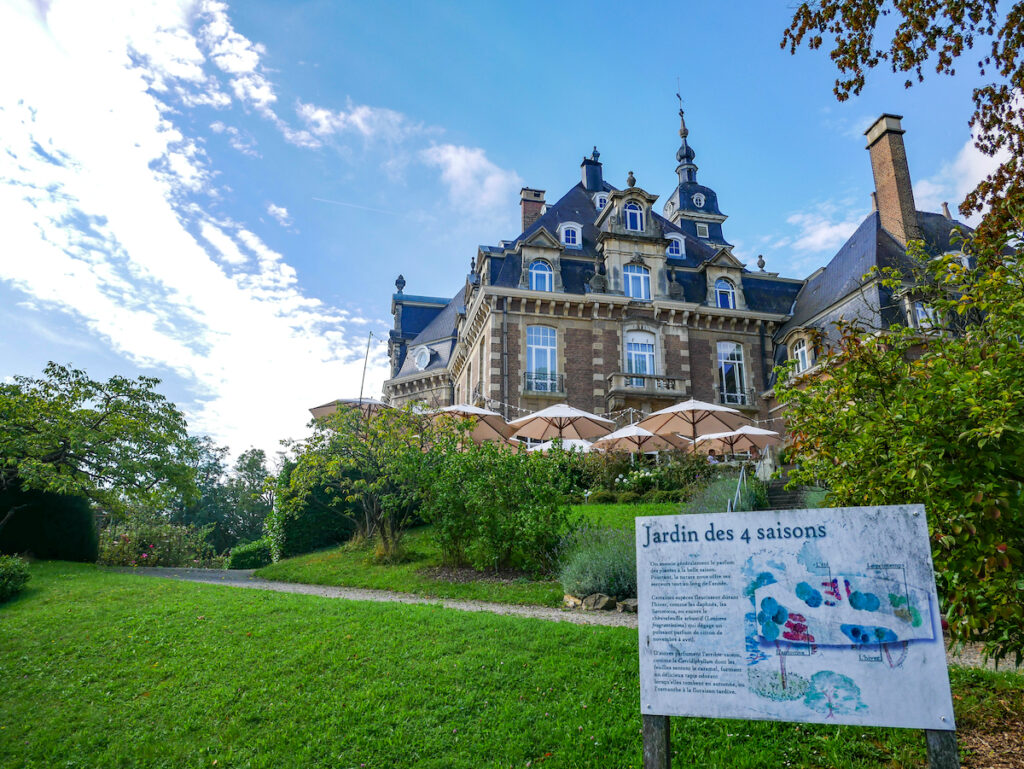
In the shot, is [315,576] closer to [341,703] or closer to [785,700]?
[341,703]

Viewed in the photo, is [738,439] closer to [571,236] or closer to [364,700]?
[571,236]

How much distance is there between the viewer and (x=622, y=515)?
42.9 feet

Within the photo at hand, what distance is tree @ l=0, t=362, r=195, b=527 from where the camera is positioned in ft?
43.7

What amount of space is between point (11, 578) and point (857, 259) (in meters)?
25.4

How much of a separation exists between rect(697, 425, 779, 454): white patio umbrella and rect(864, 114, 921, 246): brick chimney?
8.95 meters

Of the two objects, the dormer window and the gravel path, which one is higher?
the dormer window

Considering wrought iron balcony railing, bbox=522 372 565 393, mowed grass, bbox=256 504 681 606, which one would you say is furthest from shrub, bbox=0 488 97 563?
wrought iron balcony railing, bbox=522 372 565 393

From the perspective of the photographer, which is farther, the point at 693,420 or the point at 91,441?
the point at 693,420

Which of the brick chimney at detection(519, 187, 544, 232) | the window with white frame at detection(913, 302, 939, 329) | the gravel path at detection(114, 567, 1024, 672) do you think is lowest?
the gravel path at detection(114, 567, 1024, 672)

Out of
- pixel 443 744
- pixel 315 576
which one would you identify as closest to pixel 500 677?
pixel 443 744

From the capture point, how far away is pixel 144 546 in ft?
61.9

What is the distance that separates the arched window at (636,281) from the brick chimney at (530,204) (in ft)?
22.1

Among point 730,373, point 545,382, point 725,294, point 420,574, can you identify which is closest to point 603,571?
point 420,574

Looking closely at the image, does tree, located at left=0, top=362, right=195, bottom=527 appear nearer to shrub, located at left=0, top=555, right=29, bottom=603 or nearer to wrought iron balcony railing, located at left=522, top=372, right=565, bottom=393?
shrub, located at left=0, top=555, right=29, bottom=603
